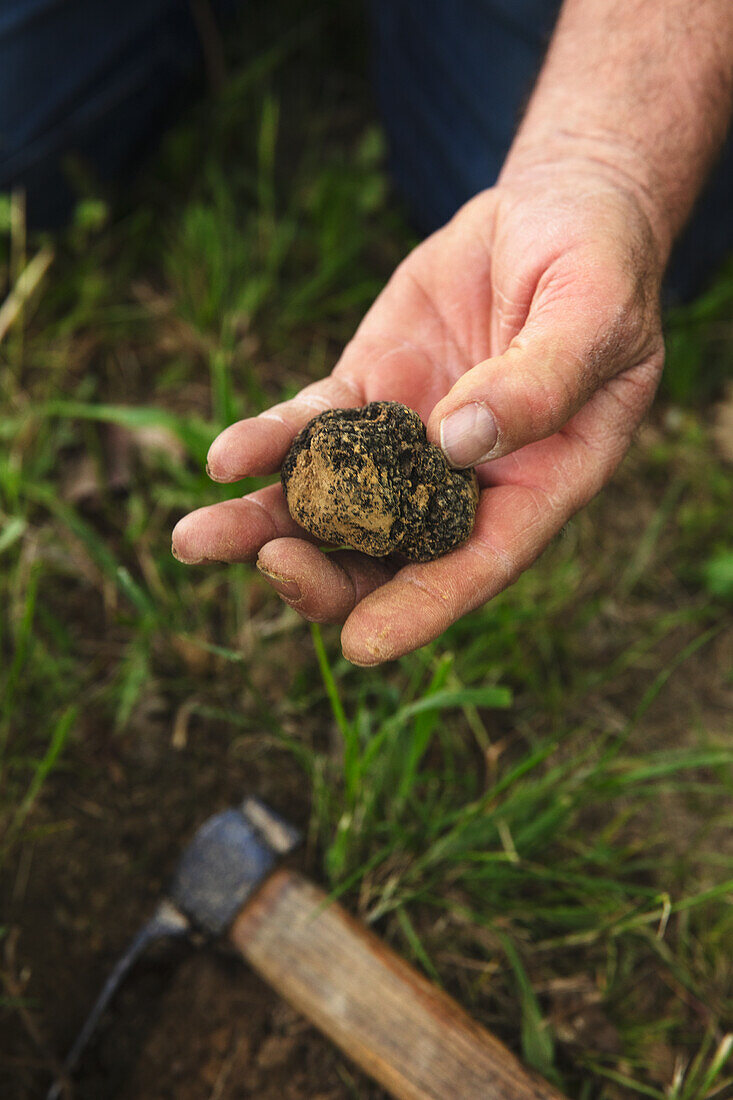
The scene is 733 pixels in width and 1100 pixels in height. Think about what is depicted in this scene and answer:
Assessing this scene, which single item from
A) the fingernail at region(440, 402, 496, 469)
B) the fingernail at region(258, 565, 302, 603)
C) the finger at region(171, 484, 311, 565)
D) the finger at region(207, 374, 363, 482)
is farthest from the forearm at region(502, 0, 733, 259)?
the fingernail at region(258, 565, 302, 603)

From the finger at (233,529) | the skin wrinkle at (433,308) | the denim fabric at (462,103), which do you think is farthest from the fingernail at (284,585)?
the denim fabric at (462,103)

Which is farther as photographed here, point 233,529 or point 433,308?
point 433,308

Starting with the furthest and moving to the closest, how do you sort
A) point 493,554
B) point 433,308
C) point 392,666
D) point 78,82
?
point 78,82, point 392,666, point 433,308, point 493,554

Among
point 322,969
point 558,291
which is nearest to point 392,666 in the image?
point 322,969

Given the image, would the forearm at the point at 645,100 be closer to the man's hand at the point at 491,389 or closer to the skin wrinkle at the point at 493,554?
the man's hand at the point at 491,389

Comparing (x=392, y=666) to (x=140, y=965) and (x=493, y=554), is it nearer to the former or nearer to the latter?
(x=493, y=554)

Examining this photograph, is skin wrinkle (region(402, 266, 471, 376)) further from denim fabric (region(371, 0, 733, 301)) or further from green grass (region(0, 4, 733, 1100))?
denim fabric (region(371, 0, 733, 301))
